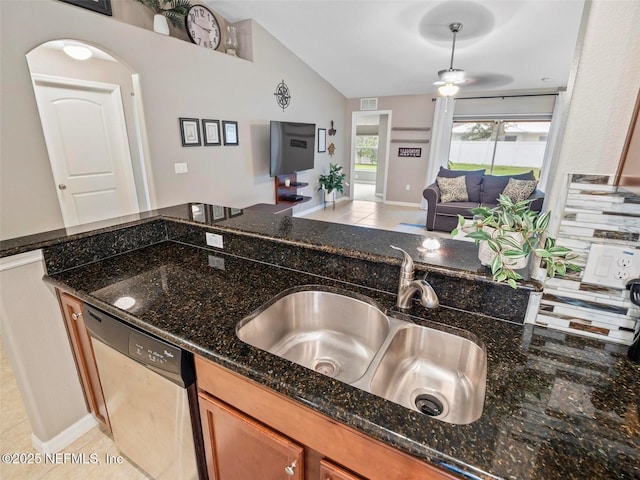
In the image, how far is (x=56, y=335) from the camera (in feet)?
4.66

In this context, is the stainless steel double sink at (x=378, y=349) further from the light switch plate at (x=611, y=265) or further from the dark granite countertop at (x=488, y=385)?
the light switch plate at (x=611, y=265)

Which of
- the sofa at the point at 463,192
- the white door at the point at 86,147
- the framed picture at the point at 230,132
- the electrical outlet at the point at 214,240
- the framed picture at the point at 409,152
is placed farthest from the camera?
the framed picture at the point at 409,152

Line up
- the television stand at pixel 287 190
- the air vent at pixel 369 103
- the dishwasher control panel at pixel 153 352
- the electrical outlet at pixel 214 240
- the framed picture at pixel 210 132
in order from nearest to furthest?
the dishwasher control panel at pixel 153 352 < the electrical outlet at pixel 214 240 < the framed picture at pixel 210 132 < the television stand at pixel 287 190 < the air vent at pixel 369 103

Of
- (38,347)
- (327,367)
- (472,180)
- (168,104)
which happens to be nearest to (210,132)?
(168,104)

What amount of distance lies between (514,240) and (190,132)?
345 centimetres

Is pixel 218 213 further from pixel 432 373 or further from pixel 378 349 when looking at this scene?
pixel 432 373

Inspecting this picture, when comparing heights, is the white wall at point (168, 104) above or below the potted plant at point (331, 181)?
above

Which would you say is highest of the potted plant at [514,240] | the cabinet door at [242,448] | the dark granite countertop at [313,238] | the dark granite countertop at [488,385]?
the potted plant at [514,240]

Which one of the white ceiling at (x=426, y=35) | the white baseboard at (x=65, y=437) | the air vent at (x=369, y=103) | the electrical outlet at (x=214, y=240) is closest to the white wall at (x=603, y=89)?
the electrical outlet at (x=214, y=240)

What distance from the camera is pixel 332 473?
742 millimetres

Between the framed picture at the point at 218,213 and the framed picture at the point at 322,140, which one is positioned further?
the framed picture at the point at 322,140

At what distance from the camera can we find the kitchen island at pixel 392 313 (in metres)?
0.59

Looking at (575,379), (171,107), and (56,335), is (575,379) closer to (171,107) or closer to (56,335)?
(56,335)

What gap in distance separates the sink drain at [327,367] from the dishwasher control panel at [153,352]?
0.49m
